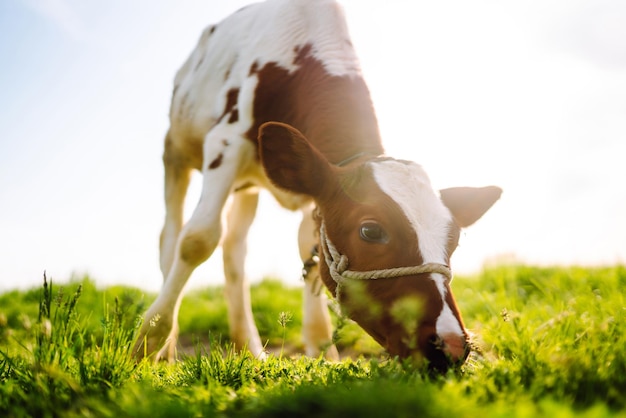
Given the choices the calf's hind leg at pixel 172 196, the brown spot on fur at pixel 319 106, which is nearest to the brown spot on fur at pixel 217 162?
the brown spot on fur at pixel 319 106

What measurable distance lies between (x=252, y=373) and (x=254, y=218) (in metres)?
3.00

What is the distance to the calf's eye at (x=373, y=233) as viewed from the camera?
7.80ft

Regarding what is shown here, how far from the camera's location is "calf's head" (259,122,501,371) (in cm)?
204

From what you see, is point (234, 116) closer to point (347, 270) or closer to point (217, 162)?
point (217, 162)

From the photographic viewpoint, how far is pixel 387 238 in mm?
2359

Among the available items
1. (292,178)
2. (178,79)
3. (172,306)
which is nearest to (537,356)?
(292,178)

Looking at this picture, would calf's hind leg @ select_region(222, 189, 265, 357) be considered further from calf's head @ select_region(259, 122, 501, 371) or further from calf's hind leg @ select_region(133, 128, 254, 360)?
calf's head @ select_region(259, 122, 501, 371)

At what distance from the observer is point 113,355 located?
6.49ft

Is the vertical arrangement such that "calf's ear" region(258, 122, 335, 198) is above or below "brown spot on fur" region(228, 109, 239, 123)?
below

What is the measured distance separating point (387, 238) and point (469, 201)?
86cm

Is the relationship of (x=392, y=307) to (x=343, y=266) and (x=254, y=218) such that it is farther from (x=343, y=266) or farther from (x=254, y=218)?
(x=254, y=218)

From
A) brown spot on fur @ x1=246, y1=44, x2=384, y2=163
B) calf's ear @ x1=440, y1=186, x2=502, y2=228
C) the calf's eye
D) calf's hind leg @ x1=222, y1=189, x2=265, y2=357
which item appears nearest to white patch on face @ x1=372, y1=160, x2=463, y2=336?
the calf's eye

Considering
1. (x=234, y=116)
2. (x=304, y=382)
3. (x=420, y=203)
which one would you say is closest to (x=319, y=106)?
(x=234, y=116)

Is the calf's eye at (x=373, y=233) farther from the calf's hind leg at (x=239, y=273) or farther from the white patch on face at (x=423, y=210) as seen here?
the calf's hind leg at (x=239, y=273)
